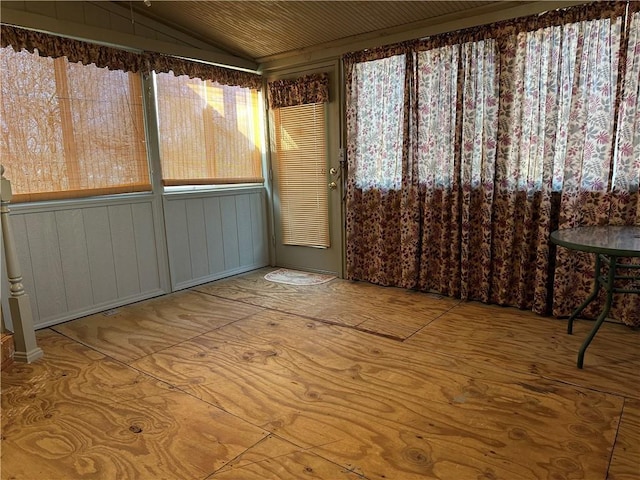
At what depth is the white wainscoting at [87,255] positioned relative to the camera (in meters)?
3.27

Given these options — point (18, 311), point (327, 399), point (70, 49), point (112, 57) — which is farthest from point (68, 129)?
point (327, 399)

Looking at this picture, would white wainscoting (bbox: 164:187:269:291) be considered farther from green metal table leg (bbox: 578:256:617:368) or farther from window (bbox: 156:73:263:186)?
green metal table leg (bbox: 578:256:617:368)

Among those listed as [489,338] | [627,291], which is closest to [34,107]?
[489,338]

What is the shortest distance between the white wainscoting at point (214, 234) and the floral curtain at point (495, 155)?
1220 millimetres

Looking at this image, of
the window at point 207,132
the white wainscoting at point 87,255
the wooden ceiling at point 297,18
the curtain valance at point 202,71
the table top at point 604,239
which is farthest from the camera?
the window at point 207,132

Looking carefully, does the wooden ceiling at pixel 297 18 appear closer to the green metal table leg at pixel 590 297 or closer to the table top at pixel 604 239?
the table top at pixel 604 239

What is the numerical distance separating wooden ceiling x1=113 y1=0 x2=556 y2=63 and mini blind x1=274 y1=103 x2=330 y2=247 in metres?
0.67

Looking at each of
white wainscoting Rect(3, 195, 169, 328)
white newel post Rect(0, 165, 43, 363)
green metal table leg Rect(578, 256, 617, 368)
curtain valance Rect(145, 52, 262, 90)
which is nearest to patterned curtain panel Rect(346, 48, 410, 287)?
curtain valance Rect(145, 52, 262, 90)

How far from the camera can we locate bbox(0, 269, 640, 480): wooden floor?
1.78 metres

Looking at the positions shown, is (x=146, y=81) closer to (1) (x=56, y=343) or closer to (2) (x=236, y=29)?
(2) (x=236, y=29)

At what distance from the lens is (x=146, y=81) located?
3848mm

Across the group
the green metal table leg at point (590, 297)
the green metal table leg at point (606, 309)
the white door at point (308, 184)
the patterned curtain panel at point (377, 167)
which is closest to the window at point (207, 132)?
the white door at point (308, 184)

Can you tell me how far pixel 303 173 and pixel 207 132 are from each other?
105cm

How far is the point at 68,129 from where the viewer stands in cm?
338
